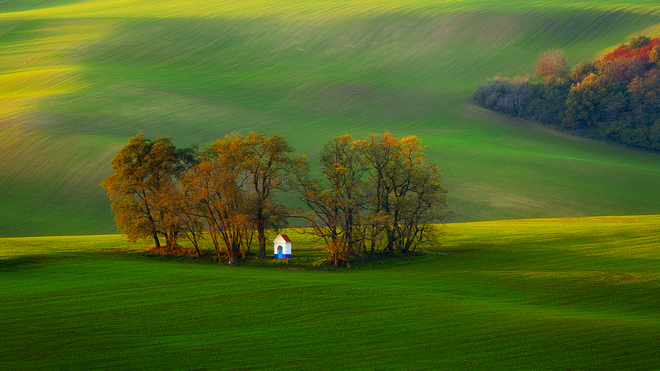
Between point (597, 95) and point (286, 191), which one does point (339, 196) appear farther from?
point (597, 95)

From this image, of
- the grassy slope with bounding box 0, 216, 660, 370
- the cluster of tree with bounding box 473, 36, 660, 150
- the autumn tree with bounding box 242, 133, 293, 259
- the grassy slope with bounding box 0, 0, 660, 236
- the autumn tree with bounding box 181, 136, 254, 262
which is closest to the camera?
the grassy slope with bounding box 0, 216, 660, 370

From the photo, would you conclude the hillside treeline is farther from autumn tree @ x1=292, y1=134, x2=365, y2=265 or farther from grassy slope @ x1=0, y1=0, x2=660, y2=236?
grassy slope @ x1=0, y1=0, x2=660, y2=236

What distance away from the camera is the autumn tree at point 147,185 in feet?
137

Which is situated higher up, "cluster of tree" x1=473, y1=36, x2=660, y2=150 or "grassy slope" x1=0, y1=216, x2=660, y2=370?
"cluster of tree" x1=473, y1=36, x2=660, y2=150

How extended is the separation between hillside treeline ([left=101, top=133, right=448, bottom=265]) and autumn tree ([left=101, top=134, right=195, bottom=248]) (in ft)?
0.27

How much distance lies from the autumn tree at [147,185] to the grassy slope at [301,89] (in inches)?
616

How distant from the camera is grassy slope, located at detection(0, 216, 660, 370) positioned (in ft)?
54.4

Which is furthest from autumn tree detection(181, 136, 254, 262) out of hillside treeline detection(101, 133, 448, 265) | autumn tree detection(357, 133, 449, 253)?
autumn tree detection(357, 133, 449, 253)

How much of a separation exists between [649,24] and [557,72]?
2690cm

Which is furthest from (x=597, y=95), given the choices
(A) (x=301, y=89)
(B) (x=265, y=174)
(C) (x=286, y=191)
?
(B) (x=265, y=174)

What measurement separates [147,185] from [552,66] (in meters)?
76.9

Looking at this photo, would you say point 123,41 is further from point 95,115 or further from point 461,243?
point 461,243

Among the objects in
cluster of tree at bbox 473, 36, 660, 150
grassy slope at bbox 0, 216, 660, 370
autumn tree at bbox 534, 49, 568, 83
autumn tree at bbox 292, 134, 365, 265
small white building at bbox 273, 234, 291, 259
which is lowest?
grassy slope at bbox 0, 216, 660, 370

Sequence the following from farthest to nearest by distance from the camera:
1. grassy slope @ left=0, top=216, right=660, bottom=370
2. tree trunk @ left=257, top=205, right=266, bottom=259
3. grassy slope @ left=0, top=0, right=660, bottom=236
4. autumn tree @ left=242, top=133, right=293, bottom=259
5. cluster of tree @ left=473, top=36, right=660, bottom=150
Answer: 1. cluster of tree @ left=473, top=36, right=660, bottom=150
2. grassy slope @ left=0, top=0, right=660, bottom=236
3. tree trunk @ left=257, top=205, right=266, bottom=259
4. autumn tree @ left=242, top=133, right=293, bottom=259
5. grassy slope @ left=0, top=216, right=660, bottom=370
